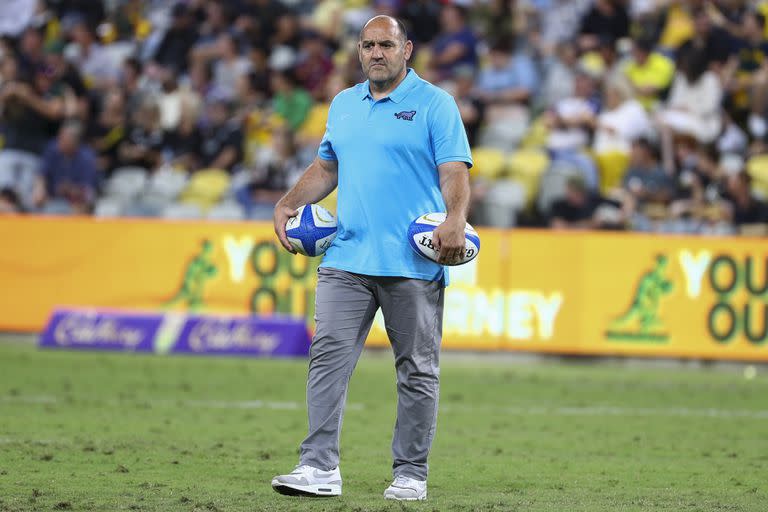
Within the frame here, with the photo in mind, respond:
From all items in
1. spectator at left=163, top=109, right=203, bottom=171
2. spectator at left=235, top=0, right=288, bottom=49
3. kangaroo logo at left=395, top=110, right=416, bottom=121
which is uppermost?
spectator at left=235, top=0, right=288, bottom=49

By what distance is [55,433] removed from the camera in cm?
930

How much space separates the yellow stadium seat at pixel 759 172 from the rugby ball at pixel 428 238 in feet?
38.5

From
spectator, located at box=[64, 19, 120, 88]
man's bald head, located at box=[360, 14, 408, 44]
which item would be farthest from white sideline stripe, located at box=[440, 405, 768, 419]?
spectator, located at box=[64, 19, 120, 88]

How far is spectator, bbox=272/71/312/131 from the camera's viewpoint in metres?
20.7

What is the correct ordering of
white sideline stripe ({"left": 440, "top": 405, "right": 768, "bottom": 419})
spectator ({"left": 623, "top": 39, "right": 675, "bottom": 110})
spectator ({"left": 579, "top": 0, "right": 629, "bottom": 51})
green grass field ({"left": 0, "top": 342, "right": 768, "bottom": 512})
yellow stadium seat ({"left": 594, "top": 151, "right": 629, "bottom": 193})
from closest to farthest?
green grass field ({"left": 0, "top": 342, "right": 768, "bottom": 512}), white sideline stripe ({"left": 440, "top": 405, "right": 768, "bottom": 419}), yellow stadium seat ({"left": 594, "top": 151, "right": 629, "bottom": 193}), spectator ({"left": 623, "top": 39, "right": 675, "bottom": 110}), spectator ({"left": 579, "top": 0, "right": 629, "bottom": 51})

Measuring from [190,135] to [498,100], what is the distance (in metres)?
4.53

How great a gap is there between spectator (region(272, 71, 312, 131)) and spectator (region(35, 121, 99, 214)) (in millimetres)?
2817

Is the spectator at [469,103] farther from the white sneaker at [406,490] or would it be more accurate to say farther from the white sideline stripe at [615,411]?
the white sneaker at [406,490]

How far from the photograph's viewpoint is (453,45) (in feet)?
67.8

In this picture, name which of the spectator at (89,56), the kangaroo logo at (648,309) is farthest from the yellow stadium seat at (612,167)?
the spectator at (89,56)

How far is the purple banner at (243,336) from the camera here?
16219mm

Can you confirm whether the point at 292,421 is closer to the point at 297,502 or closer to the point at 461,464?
the point at 461,464

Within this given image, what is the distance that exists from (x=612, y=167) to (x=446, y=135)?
1235 cm

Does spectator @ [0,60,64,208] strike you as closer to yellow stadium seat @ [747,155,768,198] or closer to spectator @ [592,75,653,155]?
spectator @ [592,75,653,155]
